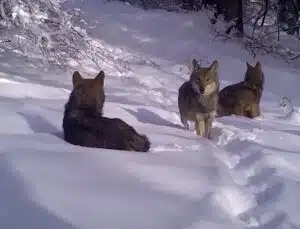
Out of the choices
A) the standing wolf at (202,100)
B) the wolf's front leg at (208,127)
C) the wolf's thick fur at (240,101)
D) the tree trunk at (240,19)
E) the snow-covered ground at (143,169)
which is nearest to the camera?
the snow-covered ground at (143,169)

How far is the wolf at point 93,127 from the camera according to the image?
573 centimetres

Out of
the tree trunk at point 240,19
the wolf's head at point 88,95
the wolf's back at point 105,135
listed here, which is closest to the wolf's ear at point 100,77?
the wolf's head at point 88,95

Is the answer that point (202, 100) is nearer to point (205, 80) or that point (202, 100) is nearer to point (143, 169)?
point (205, 80)

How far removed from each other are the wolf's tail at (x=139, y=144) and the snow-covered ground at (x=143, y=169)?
0.18m

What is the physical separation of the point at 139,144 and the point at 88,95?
3.53 ft

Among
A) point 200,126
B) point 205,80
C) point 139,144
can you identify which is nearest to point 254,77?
point 205,80

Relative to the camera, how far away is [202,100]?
26.0ft

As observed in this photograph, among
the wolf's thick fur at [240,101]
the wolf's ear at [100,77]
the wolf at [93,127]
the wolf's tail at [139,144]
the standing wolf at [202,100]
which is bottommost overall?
the wolf's thick fur at [240,101]

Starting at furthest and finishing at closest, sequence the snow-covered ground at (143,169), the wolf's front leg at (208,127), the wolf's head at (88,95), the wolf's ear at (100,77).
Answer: the wolf's front leg at (208,127)
the wolf's ear at (100,77)
the wolf's head at (88,95)
the snow-covered ground at (143,169)

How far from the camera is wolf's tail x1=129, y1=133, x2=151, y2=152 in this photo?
575 centimetres

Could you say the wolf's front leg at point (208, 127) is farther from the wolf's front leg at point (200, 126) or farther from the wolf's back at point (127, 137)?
the wolf's back at point (127, 137)

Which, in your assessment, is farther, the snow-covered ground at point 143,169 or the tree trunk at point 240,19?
the tree trunk at point 240,19

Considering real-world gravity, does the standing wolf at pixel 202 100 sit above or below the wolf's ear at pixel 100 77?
below

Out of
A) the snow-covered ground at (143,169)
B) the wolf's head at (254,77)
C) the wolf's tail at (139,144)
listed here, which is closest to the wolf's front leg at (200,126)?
the snow-covered ground at (143,169)
